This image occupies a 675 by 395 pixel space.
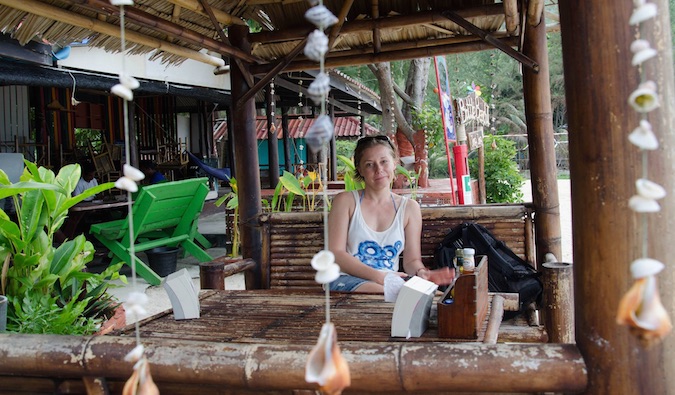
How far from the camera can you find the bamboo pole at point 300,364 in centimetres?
125

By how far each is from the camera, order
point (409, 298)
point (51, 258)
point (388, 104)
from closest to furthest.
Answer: point (409, 298), point (51, 258), point (388, 104)

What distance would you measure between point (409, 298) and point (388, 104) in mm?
7704

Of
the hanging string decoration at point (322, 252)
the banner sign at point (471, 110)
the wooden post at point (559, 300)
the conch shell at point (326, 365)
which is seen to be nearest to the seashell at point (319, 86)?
the hanging string decoration at point (322, 252)

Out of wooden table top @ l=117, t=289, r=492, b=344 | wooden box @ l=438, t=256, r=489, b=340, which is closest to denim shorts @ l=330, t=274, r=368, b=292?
wooden table top @ l=117, t=289, r=492, b=344

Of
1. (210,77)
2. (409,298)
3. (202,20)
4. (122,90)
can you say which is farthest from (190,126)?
(122,90)

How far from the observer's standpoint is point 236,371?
52.6 inches

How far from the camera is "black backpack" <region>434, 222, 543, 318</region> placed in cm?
322

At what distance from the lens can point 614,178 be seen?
1.20m

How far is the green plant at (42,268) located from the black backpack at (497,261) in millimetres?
1923

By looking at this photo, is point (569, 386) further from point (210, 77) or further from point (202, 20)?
point (210, 77)

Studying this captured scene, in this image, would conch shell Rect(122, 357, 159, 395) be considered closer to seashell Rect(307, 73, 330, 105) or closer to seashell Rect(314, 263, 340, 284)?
seashell Rect(314, 263, 340, 284)

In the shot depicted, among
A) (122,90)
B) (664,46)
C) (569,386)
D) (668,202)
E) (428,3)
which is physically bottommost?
(569,386)

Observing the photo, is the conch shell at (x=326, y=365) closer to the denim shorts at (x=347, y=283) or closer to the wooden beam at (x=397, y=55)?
the denim shorts at (x=347, y=283)

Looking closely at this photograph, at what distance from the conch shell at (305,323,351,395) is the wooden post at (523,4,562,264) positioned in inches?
114
